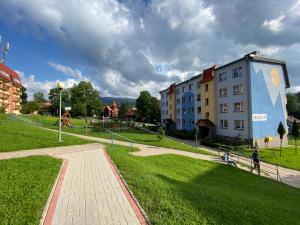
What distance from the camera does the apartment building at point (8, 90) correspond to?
189 ft

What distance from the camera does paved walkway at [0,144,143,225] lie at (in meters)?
5.64

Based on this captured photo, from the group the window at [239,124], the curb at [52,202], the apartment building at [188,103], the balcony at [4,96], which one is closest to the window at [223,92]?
the window at [239,124]

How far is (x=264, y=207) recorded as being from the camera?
7.48 metres

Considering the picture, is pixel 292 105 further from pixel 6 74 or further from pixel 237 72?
pixel 6 74

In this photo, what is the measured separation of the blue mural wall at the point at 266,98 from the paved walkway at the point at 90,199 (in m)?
26.5

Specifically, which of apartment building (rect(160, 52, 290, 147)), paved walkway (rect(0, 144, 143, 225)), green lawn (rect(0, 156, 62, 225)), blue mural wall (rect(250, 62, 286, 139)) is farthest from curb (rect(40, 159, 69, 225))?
blue mural wall (rect(250, 62, 286, 139))

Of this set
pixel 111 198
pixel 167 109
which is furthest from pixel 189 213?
pixel 167 109

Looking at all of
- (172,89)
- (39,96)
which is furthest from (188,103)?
(39,96)

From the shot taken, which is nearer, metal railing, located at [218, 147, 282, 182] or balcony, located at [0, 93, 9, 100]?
metal railing, located at [218, 147, 282, 182]

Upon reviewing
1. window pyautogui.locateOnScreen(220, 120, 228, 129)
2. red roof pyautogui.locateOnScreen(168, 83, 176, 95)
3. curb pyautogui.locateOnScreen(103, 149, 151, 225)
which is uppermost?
red roof pyautogui.locateOnScreen(168, 83, 176, 95)

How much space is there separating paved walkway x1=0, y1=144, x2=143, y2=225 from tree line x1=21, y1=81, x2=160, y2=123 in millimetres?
66077

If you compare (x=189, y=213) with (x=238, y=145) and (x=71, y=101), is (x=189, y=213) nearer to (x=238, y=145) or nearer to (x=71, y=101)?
(x=238, y=145)

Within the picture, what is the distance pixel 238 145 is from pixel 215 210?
89.0 feet

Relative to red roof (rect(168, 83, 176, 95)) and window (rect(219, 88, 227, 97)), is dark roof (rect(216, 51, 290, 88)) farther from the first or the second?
red roof (rect(168, 83, 176, 95))
